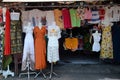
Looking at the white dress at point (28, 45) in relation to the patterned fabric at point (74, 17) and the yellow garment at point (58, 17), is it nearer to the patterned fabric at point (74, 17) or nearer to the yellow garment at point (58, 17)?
the yellow garment at point (58, 17)

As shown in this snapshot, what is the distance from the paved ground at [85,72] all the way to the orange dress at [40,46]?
0.47 m

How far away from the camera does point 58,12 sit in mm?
10062

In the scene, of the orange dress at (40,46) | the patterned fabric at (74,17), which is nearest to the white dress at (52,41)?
the orange dress at (40,46)

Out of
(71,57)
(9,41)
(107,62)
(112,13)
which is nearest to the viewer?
(9,41)

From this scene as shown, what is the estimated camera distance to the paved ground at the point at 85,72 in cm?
992

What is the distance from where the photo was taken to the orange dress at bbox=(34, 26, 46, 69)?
31.6 feet

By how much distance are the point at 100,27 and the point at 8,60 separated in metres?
3.15

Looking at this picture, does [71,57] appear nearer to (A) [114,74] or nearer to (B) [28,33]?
(A) [114,74]

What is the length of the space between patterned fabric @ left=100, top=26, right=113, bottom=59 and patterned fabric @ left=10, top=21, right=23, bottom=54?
8.82 feet

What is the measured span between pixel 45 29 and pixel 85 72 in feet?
7.05

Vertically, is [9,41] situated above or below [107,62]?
above

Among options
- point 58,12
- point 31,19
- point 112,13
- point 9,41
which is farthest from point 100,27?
point 9,41

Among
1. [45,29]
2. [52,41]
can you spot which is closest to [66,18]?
[45,29]

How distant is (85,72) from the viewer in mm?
10703
